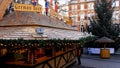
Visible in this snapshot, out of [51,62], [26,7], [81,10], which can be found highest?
[81,10]

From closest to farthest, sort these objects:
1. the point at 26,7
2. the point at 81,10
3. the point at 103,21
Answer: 1. the point at 26,7
2. the point at 103,21
3. the point at 81,10

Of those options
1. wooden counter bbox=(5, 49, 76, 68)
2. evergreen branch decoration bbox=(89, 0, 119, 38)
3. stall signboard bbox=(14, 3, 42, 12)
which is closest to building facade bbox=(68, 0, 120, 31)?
evergreen branch decoration bbox=(89, 0, 119, 38)

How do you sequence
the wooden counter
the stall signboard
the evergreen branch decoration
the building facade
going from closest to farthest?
the wooden counter < the stall signboard < the evergreen branch decoration < the building facade

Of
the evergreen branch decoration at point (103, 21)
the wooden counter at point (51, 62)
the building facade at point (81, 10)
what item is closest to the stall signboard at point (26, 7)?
the wooden counter at point (51, 62)

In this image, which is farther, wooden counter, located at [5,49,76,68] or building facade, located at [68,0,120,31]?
building facade, located at [68,0,120,31]

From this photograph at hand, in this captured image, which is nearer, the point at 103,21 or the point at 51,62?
the point at 51,62

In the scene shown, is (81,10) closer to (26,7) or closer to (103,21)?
(103,21)

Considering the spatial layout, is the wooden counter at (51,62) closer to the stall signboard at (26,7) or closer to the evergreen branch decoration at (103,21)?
the stall signboard at (26,7)

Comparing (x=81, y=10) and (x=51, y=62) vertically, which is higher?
(x=81, y=10)

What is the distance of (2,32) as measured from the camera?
A: 12.2 m

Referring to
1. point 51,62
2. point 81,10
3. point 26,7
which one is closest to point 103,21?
point 51,62

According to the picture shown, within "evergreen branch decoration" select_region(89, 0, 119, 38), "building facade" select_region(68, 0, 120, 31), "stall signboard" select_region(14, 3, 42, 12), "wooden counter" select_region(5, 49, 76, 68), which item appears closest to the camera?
"wooden counter" select_region(5, 49, 76, 68)

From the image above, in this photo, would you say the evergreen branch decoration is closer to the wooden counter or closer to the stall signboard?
the wooden counter

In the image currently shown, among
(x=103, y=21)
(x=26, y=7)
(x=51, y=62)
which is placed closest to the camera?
(x=26, y=7)
